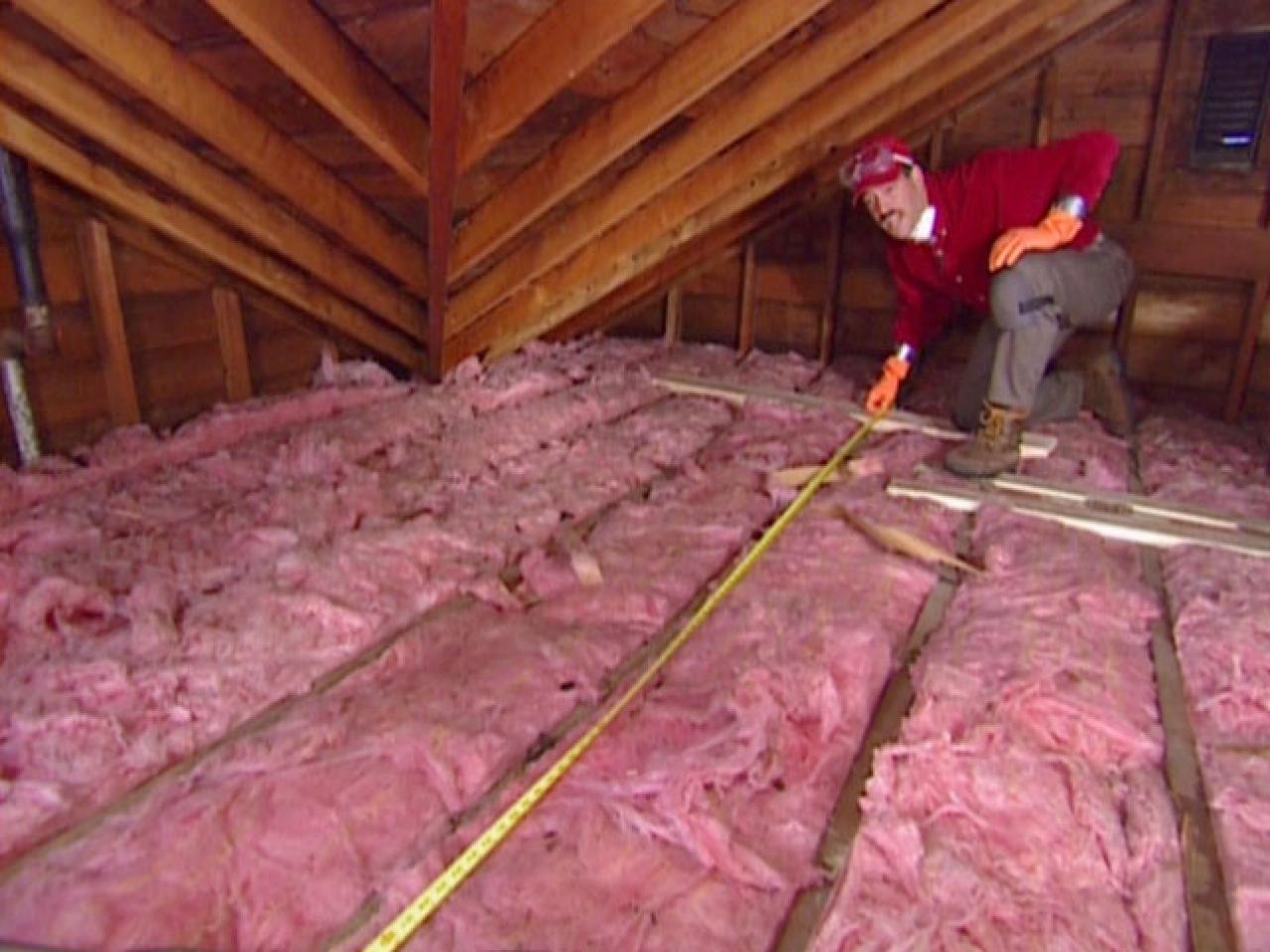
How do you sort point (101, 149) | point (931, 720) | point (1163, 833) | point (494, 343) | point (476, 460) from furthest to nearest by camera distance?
point (494, 343)
point (476, 460)
point (101, 149)
point (931, 720)
point (1163, 833)

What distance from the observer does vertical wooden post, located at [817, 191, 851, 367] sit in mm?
3637

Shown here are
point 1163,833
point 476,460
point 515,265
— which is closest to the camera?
point 1163,833

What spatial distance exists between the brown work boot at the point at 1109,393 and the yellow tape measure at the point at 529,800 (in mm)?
1636

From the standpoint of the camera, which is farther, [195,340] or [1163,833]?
[195,340]

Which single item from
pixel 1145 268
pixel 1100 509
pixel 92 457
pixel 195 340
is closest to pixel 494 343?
Answer: pixel 195 340

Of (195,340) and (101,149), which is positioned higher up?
(101,149)

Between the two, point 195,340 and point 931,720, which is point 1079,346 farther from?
point 195,340

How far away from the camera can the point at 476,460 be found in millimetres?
2617

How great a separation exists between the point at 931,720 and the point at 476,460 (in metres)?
1.62

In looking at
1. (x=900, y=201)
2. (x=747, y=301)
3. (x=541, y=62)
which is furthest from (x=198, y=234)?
(x=747, y=301)

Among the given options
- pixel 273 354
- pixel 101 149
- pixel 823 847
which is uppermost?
pixel 101 149

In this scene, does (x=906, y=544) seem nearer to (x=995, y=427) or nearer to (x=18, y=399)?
(x=995, y=427)

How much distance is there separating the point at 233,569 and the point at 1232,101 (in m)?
3.40

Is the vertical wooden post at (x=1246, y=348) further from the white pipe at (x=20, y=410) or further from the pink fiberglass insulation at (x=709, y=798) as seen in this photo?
the white pipe at (x=20, y=410)
